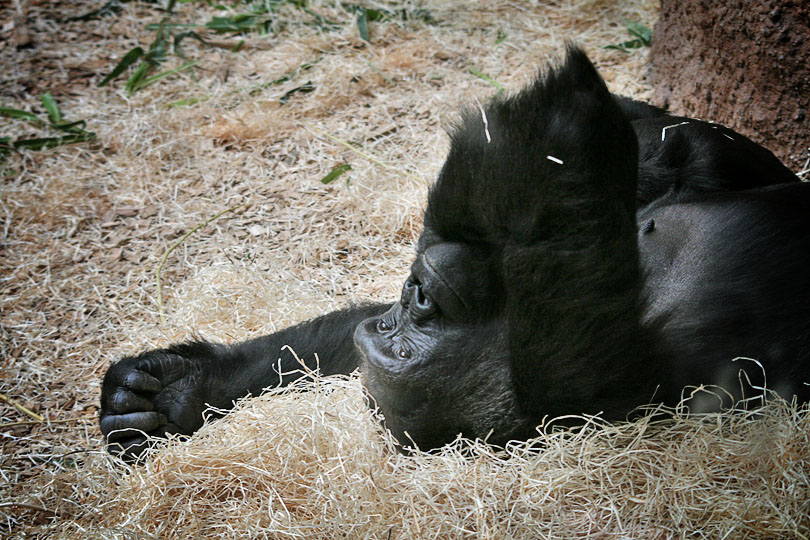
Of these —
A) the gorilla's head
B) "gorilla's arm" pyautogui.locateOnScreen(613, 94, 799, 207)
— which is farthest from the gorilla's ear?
"gorilla's arm" pyautogui.locateOnScreen(613, 94, 799, 207)

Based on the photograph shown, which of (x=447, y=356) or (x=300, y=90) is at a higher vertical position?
(x=447, y=356)

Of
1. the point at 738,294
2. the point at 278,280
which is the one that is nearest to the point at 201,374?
the point at 278,280

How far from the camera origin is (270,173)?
167 inches

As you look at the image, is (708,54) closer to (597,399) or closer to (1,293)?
(597,399)

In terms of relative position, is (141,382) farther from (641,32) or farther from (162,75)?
(641,32)

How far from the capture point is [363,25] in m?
5.23

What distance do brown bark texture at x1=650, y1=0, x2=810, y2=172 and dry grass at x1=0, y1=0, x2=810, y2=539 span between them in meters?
0.56

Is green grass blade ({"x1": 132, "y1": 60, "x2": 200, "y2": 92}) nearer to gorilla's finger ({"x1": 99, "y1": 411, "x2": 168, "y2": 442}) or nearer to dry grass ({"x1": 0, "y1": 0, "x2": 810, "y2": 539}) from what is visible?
dry grass ({"x1": 0, "y1": 0, "x2": 810, "y2": 539})

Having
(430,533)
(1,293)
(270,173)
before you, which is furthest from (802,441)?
(1,293)

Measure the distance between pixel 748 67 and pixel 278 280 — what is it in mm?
2395

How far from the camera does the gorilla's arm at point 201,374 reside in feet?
8.55

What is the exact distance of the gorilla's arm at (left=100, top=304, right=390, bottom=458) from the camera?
103 inches

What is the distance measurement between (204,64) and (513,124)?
3.90 metres

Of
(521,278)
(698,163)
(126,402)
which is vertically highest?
(698,163)
